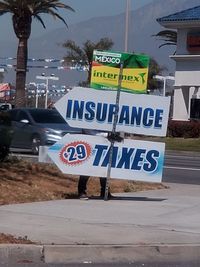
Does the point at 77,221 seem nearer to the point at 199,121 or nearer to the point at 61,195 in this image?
the point at 61,195

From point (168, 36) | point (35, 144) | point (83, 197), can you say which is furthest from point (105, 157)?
point (168, 36)

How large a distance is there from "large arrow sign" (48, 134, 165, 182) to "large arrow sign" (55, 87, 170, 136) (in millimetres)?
261

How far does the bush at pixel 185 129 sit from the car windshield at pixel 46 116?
17705mm

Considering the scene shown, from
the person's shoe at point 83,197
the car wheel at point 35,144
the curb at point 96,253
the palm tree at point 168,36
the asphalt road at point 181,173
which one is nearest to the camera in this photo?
the curb at point 96,253

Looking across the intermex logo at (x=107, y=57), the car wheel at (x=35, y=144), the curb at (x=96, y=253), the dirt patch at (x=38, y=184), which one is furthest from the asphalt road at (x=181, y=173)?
the curb at (x=96, y=253)

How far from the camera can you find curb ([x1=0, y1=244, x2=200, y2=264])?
9688 mm

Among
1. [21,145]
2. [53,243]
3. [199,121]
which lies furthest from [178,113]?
[53,243]

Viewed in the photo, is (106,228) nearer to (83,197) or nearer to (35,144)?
Answer: (83,197)

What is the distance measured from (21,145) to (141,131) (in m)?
12.9

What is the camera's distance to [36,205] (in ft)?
45.8

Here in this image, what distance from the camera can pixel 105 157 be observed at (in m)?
14.9

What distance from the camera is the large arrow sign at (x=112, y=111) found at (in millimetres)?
14852

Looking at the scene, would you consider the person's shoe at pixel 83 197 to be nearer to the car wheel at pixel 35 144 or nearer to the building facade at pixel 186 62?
the car wheel at pixel 35 144

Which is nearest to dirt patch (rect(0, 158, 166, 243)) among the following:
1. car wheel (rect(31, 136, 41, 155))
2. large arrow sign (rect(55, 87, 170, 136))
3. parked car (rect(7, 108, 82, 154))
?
large arrow sign (rect(55, 87, 170, 136))
